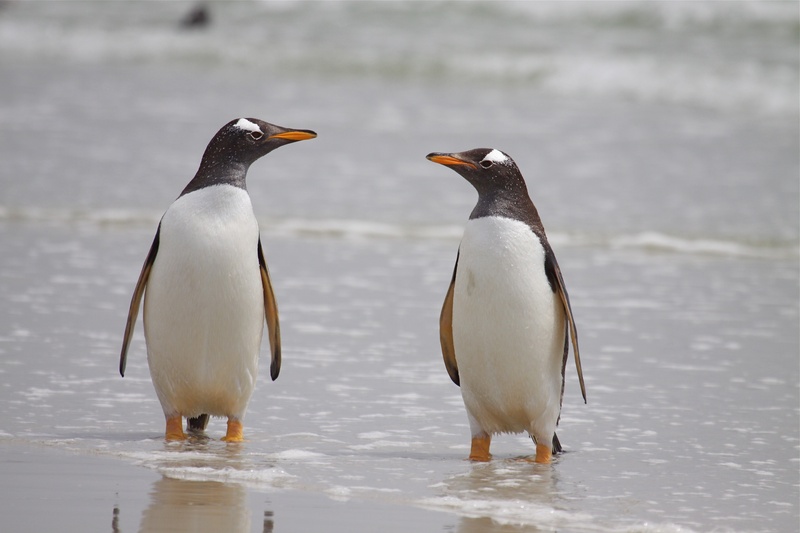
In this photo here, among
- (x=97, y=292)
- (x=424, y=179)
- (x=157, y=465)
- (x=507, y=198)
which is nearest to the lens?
(x=157, y=465)

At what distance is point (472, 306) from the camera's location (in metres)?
4.07

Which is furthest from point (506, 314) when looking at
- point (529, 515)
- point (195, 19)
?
point (195, 19)

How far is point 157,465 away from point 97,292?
2828mm

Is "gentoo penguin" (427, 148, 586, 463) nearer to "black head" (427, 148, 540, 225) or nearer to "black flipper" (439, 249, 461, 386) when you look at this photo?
"black head" (427, 148, 540, 225)

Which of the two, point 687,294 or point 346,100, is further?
point 346,100

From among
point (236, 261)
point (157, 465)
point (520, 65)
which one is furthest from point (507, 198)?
point (520, 65)

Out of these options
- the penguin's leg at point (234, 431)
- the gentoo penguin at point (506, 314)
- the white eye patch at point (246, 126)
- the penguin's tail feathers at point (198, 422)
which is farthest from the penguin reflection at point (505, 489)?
the white eye patch at point (246, 126)

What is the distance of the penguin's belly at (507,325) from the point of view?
402 centimetres

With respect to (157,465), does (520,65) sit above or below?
above

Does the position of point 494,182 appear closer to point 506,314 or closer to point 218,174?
point 506,314

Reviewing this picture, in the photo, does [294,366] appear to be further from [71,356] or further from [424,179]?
[424,179]

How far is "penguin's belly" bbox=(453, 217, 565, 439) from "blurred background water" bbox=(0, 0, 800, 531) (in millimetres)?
230

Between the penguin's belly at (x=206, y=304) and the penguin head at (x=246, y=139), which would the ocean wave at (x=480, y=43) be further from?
the penguin's belly at (x=206, y=304)

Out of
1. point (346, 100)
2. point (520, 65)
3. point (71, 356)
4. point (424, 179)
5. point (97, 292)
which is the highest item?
point (520, 65)
